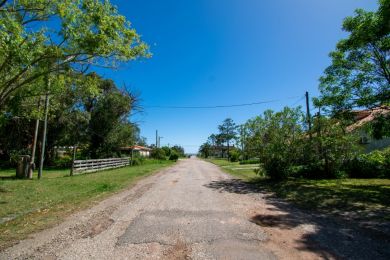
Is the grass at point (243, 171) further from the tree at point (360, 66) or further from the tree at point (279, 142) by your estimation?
the tree at point (360, 66)

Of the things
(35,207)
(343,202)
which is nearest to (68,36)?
(35,207)

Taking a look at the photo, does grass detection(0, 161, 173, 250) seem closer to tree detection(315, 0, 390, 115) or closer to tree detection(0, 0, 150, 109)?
tree detection(0, 0, 150, 109)

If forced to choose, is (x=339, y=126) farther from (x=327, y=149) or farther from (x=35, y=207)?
(x=35, y=207)

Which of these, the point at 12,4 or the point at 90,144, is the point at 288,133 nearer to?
the point at 12,4

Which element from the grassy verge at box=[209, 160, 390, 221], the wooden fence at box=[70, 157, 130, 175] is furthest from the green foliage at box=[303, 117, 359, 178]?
the wooden fence at box=[70, 157, 130, 175]

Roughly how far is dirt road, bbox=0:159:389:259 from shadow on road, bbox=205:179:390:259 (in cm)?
2

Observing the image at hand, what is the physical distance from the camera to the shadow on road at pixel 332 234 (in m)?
4.77

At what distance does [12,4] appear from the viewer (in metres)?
9.93

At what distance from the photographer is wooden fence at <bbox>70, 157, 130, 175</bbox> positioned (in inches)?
851

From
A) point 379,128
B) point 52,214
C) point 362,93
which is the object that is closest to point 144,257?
point 52,214

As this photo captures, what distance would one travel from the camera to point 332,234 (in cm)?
587

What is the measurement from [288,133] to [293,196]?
614 centimetres

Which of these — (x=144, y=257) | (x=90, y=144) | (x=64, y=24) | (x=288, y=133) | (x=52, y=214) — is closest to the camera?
(x=144, y=257)

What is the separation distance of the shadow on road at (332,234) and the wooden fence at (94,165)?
1683 cm
